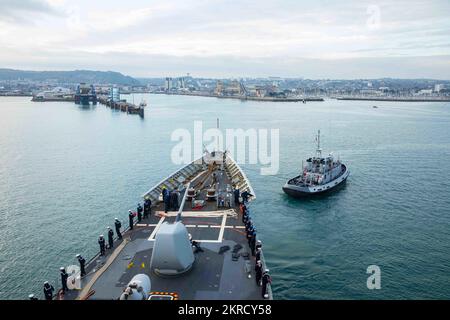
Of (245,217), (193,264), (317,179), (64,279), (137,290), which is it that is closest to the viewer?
(137,290)

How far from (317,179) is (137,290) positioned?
3132 centimetres

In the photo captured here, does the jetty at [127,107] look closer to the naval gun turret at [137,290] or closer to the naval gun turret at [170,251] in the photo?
the naval gun turret at [170,251]

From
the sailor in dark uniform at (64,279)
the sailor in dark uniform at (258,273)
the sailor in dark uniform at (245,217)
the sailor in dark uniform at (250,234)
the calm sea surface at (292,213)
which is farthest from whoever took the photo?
the calm sea surface at (292,213)

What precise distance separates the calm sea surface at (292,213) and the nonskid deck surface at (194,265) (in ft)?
15.7

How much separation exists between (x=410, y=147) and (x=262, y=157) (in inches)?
1083

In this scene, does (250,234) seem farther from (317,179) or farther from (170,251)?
(317,179)

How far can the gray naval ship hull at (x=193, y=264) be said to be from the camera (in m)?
13.5

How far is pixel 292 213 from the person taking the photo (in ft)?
111

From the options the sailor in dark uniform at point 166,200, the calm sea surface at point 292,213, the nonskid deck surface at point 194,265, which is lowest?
the calm sea surface at point 292,213

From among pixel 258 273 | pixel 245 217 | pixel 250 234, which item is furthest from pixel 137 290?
pixel 245 217

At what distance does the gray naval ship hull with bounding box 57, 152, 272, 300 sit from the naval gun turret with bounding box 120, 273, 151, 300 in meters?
0.26

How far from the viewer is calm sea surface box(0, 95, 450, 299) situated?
73.0ft

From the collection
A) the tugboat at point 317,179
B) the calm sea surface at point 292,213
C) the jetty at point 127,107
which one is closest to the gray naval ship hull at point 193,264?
the calm sea surface at point 292,213

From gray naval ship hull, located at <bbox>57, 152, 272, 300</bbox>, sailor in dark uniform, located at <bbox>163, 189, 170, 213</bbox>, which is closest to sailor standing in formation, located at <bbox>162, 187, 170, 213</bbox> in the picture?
sailor in dark uniform, located at <bbox>163, 189, 170, 213</bbox>
